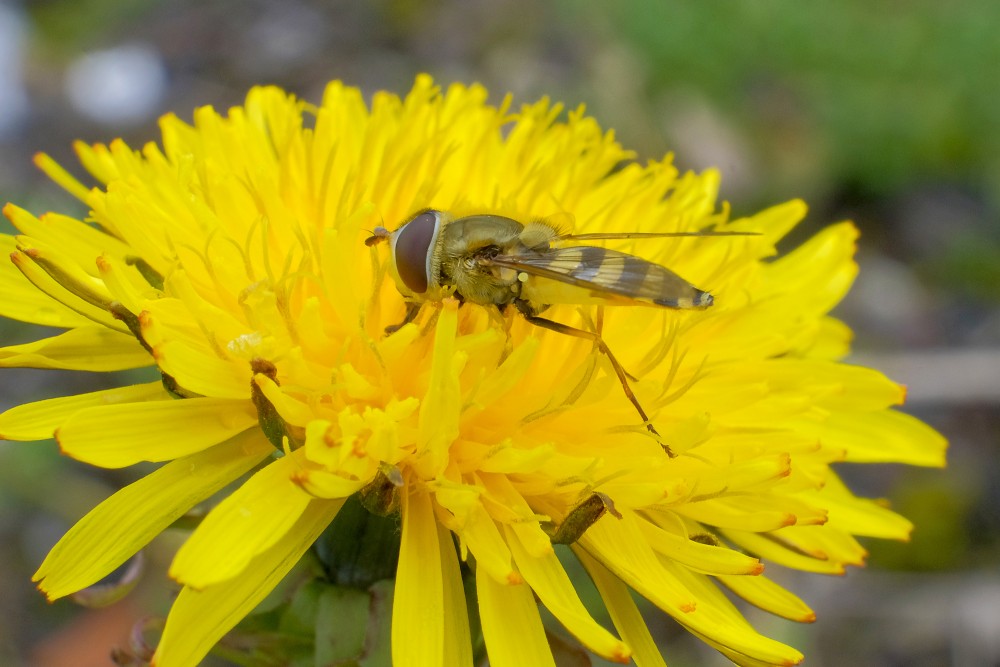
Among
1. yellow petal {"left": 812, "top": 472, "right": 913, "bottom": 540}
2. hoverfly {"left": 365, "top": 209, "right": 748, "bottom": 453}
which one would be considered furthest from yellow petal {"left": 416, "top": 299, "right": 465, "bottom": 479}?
yellow petal {"left": 812, "top": 472, "right": 913, "bottom": 540}

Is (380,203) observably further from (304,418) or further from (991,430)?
(991,430)

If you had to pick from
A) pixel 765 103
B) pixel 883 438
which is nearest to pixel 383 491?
pixel 883 438

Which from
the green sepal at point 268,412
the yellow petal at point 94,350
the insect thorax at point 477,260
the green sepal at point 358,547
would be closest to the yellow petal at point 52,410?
the yellow petal at point 94,350

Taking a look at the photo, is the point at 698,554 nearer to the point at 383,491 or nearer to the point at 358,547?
the point at 383,491

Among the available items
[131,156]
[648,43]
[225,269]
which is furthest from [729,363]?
[648,43]

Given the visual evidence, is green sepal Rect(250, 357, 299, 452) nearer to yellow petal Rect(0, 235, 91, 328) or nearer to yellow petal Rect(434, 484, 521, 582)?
yellow petal Rect(434, 484, 521, 582)

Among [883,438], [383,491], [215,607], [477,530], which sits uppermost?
[883,438]

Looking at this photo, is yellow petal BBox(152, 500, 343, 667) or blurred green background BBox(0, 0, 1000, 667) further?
blurred green background BBox(0, 0, 1000, 667)
